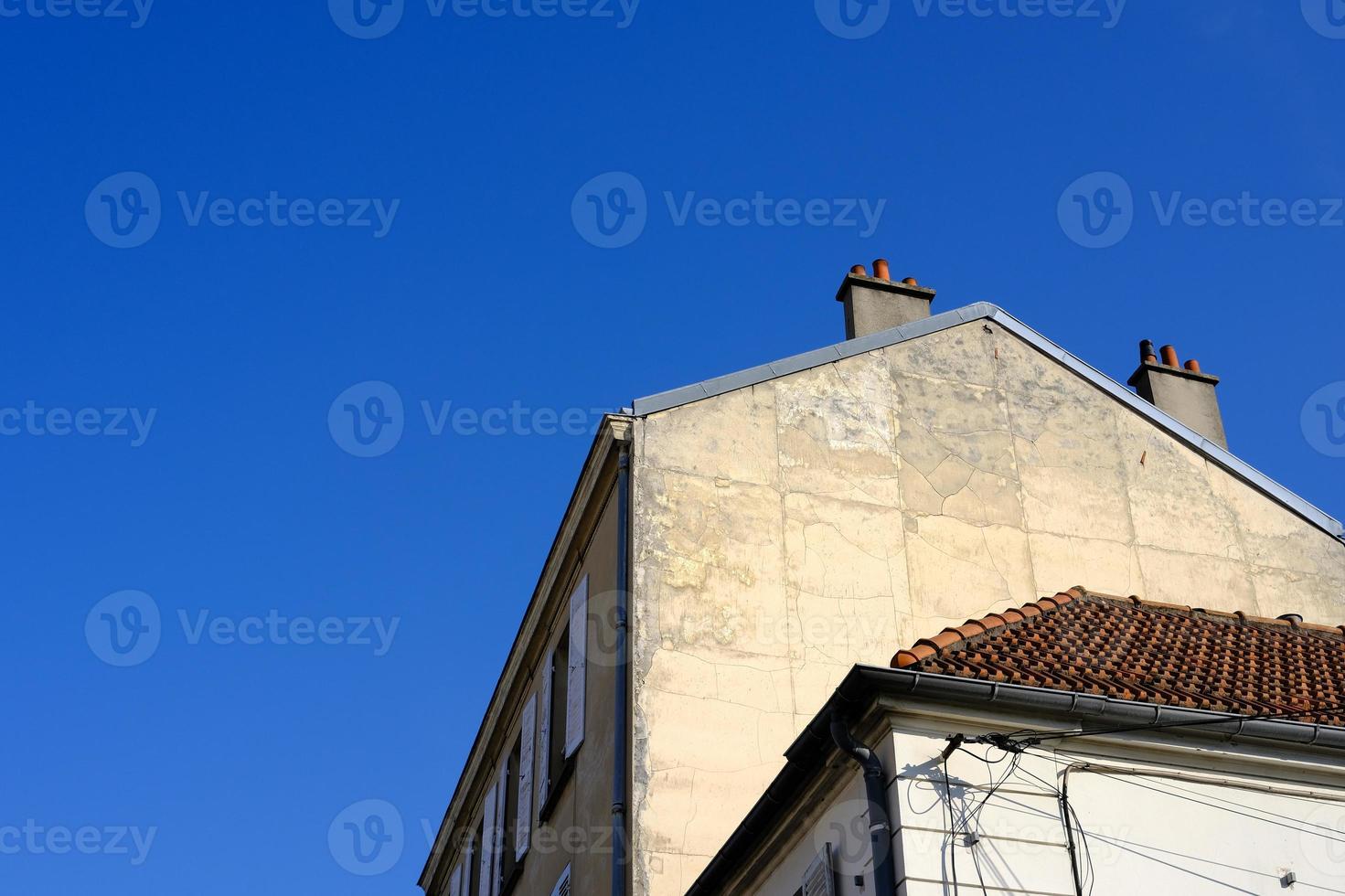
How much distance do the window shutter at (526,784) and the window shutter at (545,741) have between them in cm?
33

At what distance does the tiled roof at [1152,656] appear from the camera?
9.93 metres

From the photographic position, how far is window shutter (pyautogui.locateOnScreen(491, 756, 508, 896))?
19.3 meters

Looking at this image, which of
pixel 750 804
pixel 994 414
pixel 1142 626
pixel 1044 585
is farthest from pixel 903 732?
pixel 994 414

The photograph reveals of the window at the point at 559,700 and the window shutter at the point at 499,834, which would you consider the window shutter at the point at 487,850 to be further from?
the window at the point at 559,700

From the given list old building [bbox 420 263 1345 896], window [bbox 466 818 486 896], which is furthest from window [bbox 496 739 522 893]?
window [bbox 466 818 486 896]

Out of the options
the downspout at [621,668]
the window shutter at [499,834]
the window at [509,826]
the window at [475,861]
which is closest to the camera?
the downspout at [621,668]

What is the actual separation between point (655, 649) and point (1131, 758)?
5313 mm

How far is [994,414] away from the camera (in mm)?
16500

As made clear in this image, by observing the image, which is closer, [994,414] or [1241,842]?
[1241,842]

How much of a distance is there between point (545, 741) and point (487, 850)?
3.76 meters

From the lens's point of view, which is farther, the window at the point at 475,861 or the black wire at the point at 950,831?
the window at the point at 475,861

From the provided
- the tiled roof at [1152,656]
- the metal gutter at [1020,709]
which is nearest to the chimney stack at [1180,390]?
the tiled roof at [1152,656]

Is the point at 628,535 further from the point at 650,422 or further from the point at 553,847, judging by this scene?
the point at 553,847

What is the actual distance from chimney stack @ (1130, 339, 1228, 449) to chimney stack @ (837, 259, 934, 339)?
283 cm
